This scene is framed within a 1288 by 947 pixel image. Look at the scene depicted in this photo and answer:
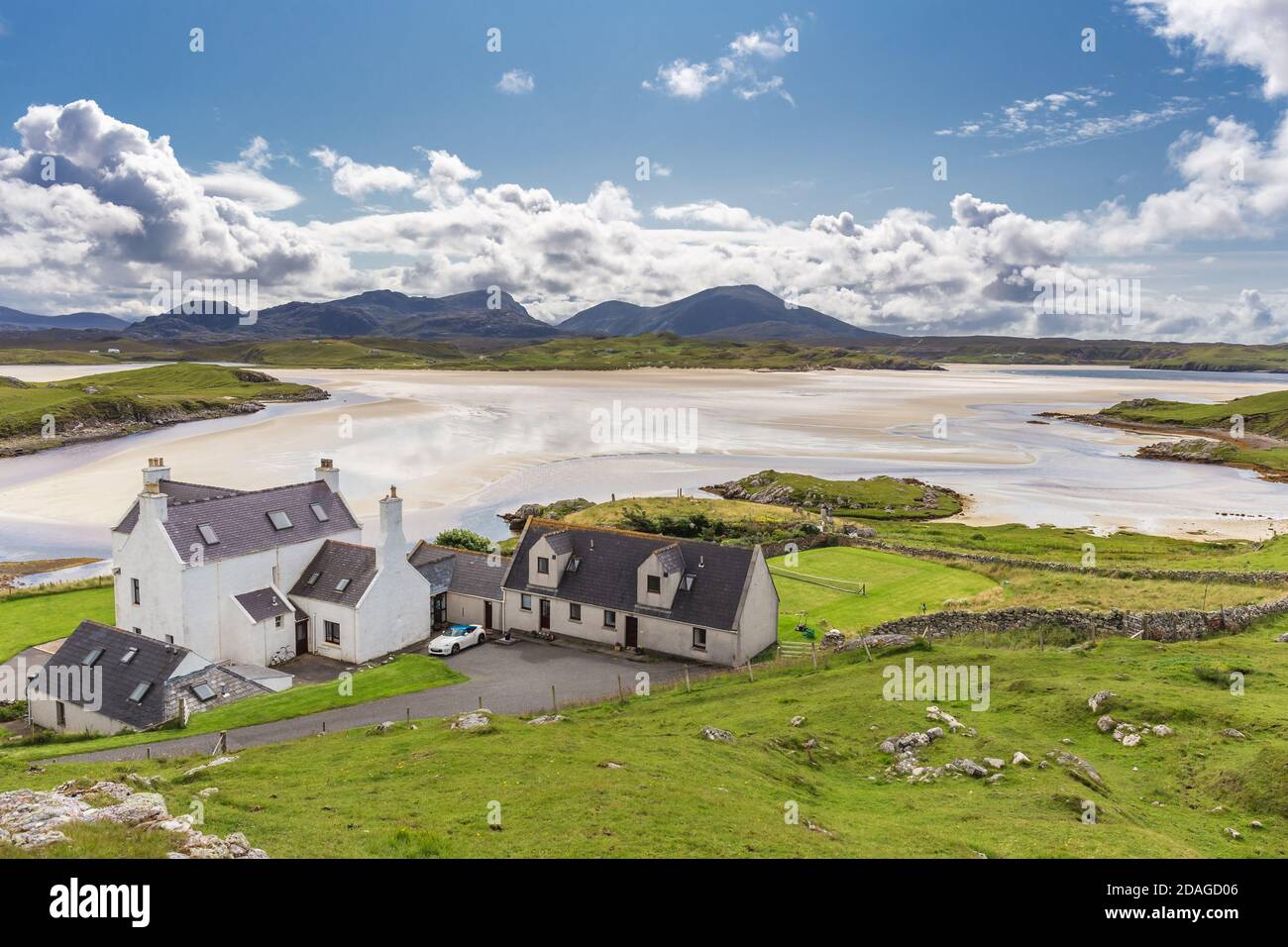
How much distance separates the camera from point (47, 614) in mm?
42688

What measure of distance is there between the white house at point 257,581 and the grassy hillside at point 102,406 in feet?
341

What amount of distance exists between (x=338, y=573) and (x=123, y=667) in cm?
1027

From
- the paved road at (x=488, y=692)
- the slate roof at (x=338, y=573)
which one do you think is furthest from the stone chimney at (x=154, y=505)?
the paved road at (x=488, y=692)

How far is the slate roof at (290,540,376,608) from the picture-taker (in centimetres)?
3758

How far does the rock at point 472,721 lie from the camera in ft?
75.2

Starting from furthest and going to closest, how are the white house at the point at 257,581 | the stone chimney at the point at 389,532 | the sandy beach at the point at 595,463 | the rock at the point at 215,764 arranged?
the sandy beach at the point at 595,463 → the stone chimney at the point at 389,532 → the white house at the point at 257,581 → the rock at the point at 215,764

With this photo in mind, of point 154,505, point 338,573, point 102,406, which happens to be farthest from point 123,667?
point 102,406

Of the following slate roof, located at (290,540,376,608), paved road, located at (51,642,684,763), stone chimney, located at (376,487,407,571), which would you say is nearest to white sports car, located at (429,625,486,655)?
paved road, located at (51,642,684,763)

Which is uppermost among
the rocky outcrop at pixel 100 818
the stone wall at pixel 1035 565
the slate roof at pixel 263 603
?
the rocky outcrop at pixel 100 818

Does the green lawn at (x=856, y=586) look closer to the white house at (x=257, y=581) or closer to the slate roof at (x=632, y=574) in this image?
the slate roof at (x=632, y=574)

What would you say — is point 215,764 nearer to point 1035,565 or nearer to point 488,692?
point 488,692
